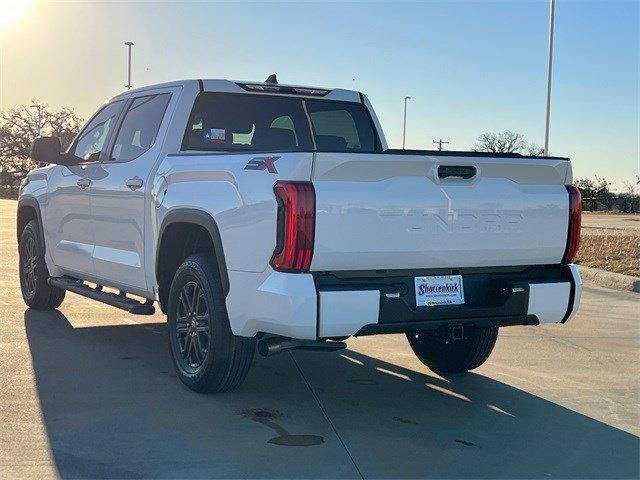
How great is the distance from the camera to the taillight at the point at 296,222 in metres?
4.36

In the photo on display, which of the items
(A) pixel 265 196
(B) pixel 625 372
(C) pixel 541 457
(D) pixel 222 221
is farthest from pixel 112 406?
(B) pixel 625 372

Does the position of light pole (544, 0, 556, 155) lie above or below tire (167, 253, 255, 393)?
above

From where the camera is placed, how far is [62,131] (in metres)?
63.9

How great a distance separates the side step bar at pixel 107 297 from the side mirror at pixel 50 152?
1.05m

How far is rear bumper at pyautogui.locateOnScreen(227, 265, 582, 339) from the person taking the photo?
438cm

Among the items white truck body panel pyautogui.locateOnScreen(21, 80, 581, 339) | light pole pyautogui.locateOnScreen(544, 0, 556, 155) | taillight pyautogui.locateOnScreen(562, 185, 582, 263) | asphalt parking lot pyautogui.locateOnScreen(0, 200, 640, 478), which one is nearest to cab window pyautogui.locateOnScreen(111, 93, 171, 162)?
white truck body panel pyautogui.locateOnScreen(21, 80, 581, 339)

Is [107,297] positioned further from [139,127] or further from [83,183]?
[139,127]

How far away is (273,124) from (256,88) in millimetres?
307

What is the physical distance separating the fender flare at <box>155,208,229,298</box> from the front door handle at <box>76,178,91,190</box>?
1611 millimetres

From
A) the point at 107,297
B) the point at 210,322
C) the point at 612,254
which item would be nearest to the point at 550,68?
the point at 612,254

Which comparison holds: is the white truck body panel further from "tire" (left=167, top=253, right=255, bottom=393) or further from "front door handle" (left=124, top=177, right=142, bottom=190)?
"tire" (left=167, top=253, right=255, bottom=393)

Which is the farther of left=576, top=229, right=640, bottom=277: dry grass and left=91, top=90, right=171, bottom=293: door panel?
left=576, top=229, right=640, bottom=277: dry grass

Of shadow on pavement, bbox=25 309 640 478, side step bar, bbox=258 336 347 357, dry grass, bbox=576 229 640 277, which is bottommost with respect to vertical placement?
shadow on pavement, bbox=25 309 640 478

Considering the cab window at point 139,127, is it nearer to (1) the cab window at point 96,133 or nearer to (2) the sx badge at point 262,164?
(1) the cab window at point 96,133
